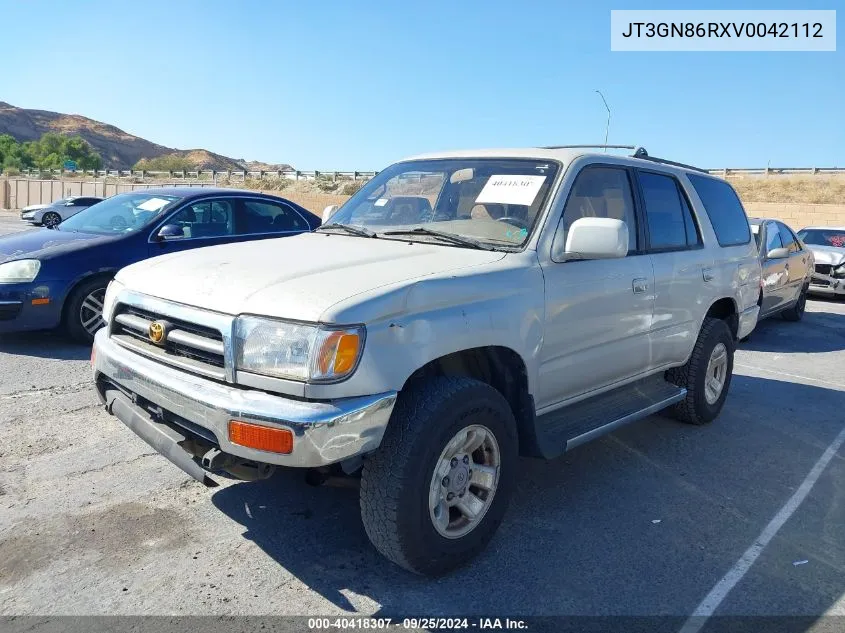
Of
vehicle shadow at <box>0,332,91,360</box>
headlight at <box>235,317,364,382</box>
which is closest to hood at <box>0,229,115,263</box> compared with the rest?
vehicle shadow at <box>0,332,91,360</box>

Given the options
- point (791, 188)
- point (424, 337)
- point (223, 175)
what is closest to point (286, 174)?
point (223, 175)

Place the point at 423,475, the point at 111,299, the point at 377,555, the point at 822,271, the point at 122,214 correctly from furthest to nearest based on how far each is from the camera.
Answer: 1. the point at 822,271
2. the point at 122,214
3. the point at 111,299
4. the point at 377,555
5. the point at 423,475

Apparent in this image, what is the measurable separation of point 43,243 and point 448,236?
5.12 m

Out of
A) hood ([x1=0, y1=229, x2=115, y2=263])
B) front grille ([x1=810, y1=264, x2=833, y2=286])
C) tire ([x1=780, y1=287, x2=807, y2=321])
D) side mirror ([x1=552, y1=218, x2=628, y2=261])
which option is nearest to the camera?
side mirror ([x1=552, y1=218, x2=628, y2=261])

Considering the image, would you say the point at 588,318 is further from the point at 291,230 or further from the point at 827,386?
the point at 291,230

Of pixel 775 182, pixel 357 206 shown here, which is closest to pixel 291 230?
pixel 357 206

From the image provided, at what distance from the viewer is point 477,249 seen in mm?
3555

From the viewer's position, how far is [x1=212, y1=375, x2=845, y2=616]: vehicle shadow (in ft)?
9.71

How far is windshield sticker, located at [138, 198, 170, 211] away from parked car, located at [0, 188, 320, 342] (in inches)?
0.5

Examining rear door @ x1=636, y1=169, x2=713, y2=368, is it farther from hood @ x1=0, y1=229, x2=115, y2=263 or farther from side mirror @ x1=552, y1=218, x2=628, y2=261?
hood @ x1=0, y1=229, x2=115, y2=263

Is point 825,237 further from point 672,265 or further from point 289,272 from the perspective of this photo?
point 289,272

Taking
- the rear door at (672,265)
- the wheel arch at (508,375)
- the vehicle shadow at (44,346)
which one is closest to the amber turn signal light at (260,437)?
the wheel arch at (508,375)

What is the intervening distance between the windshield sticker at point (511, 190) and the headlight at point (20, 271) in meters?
4.73

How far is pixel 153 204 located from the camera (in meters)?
7.50
